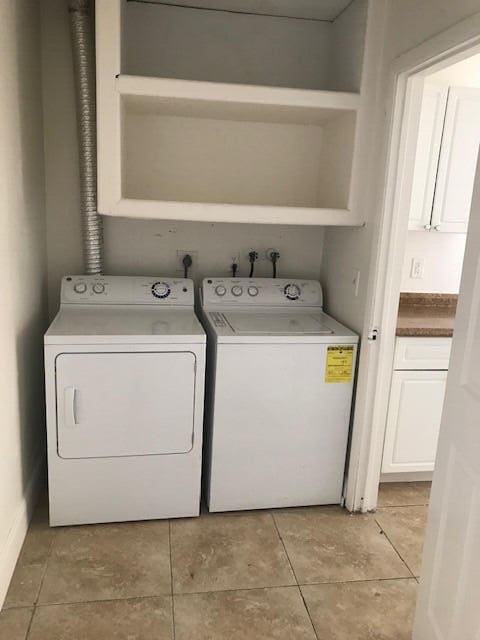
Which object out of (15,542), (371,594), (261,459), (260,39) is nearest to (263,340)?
(261,459)

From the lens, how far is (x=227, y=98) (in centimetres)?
228

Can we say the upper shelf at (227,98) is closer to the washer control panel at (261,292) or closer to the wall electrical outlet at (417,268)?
the washer control panel at (261,292)

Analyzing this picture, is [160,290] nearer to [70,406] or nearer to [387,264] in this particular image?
[70,406]

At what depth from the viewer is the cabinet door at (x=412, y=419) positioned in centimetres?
262

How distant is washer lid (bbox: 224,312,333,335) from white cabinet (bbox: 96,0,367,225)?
1.62 feet

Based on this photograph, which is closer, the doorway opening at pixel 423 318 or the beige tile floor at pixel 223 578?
the beige tile floor at pixel 223 578

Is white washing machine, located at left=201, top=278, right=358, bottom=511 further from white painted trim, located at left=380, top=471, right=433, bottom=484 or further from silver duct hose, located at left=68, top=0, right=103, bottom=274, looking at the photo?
silver duct hose, located at left=68, top=0, right=103, bottom=274

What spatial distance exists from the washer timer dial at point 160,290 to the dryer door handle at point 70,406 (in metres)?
0.71

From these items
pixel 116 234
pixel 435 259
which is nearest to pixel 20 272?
pixel 116 234

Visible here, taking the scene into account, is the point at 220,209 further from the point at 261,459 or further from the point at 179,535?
the point at 179,535

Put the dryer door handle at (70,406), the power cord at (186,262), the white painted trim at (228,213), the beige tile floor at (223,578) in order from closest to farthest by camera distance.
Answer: the beige tile floor at (223,578) < the dryer door handle at (70,406) < the white painted trim at (228,213) < the power cord at (186,262)

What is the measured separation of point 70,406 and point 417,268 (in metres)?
2.13

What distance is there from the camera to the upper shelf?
2.21m

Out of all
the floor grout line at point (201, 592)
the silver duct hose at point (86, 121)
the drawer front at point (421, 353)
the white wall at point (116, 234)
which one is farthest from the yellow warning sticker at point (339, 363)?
the silver duct hose at point (86, 121)
